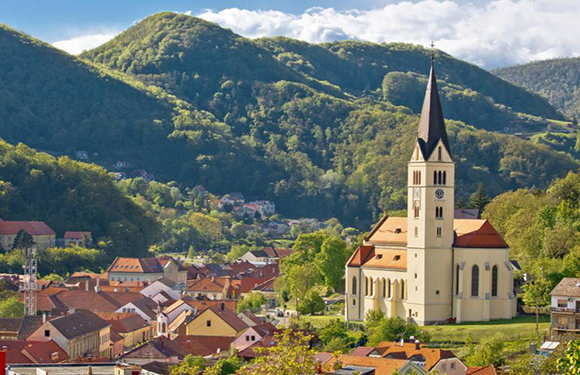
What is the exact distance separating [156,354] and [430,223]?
75.7 ft

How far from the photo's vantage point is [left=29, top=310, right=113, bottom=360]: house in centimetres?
8562

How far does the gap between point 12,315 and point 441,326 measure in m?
35.0

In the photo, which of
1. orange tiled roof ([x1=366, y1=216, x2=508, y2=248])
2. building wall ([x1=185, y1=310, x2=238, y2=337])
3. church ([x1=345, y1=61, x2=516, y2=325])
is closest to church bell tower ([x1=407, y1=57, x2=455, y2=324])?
church ([x1=345, y1=61, x2=516, y2=325])

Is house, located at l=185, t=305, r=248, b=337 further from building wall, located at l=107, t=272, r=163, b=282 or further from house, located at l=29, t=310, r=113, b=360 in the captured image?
building wall, located at l=107, t=272, r=163, b=282

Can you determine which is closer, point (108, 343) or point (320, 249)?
point (108, 343)

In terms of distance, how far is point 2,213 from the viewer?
174 m

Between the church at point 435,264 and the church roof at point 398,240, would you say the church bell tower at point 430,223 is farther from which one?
the church roof at point 398,240

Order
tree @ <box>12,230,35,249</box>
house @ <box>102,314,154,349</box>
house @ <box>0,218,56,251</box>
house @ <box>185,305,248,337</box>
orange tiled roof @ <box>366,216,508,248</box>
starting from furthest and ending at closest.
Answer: house @ <box>0,218,56,251</box>
tree @ <box>12,230,35,249</box>
house @ <box>102,314,154,349</box>
house @ <box>185,305,248,337</box>
orange tiled roof @ <box>366,216,508,248</box>

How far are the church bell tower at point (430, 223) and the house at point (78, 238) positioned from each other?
282 ft

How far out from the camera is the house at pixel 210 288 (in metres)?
127

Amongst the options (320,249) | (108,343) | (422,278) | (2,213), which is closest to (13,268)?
(2,213)

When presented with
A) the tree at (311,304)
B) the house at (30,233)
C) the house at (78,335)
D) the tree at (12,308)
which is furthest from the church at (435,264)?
the house at (30,233)

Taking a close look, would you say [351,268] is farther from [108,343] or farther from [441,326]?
[108,343]

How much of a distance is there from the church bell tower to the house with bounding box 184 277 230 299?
3692cm
